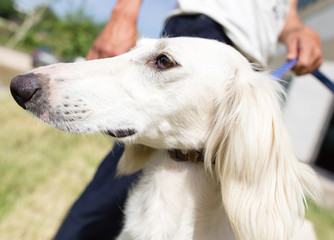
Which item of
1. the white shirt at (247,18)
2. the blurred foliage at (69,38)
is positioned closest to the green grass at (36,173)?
the white shirt at (247,18)

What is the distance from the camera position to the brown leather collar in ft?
5.03

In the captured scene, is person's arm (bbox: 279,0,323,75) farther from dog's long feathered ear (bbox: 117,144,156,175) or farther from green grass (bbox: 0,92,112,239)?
green grass (bbox: 0,92,112,239)

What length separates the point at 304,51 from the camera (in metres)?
1.96

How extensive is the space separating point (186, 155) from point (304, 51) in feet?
3.44

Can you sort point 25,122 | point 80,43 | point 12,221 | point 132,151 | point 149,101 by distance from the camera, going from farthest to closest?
point 80,43 < point 25,122 < point 12,221 < point 132,151 < point 149,101

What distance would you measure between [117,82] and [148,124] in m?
0.23

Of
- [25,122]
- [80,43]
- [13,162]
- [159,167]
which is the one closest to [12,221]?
[13,162]

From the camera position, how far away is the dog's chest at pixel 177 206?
149 centimetres

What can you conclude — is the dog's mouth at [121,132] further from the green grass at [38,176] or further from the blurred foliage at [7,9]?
the blurred foliage at [7,9]

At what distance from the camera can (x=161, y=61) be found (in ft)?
4.85

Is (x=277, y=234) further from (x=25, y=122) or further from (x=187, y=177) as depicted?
(x=25, y=122)

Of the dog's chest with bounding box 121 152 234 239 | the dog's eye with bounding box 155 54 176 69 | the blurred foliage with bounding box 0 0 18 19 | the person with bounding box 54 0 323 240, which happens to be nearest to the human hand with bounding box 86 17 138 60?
the person with bounding box 54 0 323 240

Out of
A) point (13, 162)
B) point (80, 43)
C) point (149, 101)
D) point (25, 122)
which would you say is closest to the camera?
point (149, 101)

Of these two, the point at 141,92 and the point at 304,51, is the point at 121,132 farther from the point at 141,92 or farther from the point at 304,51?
the point at 304,51
